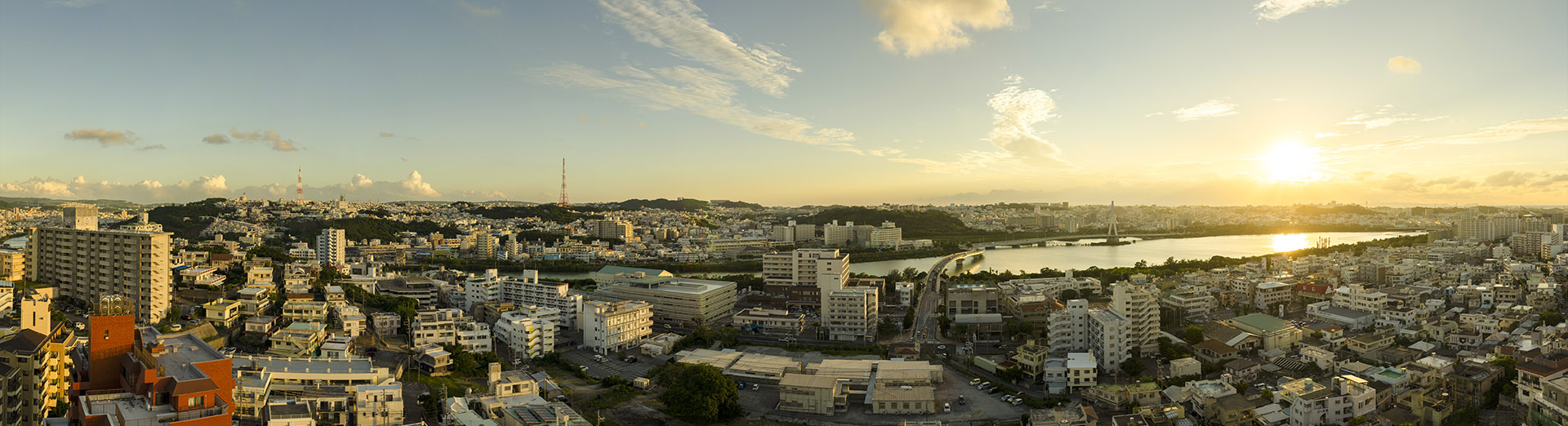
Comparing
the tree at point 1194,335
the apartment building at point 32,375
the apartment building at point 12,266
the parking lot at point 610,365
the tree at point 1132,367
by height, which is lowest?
the parking lot at point 610,365

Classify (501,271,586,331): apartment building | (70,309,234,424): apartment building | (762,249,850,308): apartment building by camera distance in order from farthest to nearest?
(762,249,850,308): apartment building, (501,271,586,331): apartment building, (70,309,234,424): apartment building

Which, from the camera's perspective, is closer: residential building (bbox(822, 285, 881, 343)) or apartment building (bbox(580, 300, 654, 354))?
apartment building (bbox(580, 300, 654, 354))

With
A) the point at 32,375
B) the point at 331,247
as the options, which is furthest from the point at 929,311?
the point at 331,247

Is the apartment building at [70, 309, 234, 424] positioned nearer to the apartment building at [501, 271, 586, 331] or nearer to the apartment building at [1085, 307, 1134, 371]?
the apartment building at [501, 271, 586, 331]

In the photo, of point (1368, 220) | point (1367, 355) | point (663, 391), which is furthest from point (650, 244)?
point (1368, 220)

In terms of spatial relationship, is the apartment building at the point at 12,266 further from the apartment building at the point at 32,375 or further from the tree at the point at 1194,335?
the tree at the point at 1194,335

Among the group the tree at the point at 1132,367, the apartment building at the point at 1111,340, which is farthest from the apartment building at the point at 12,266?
the tree at the point at 1132,367

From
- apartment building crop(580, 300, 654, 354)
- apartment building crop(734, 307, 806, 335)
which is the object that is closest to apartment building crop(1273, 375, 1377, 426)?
apartment building crop(734, 307, 806, 335)
